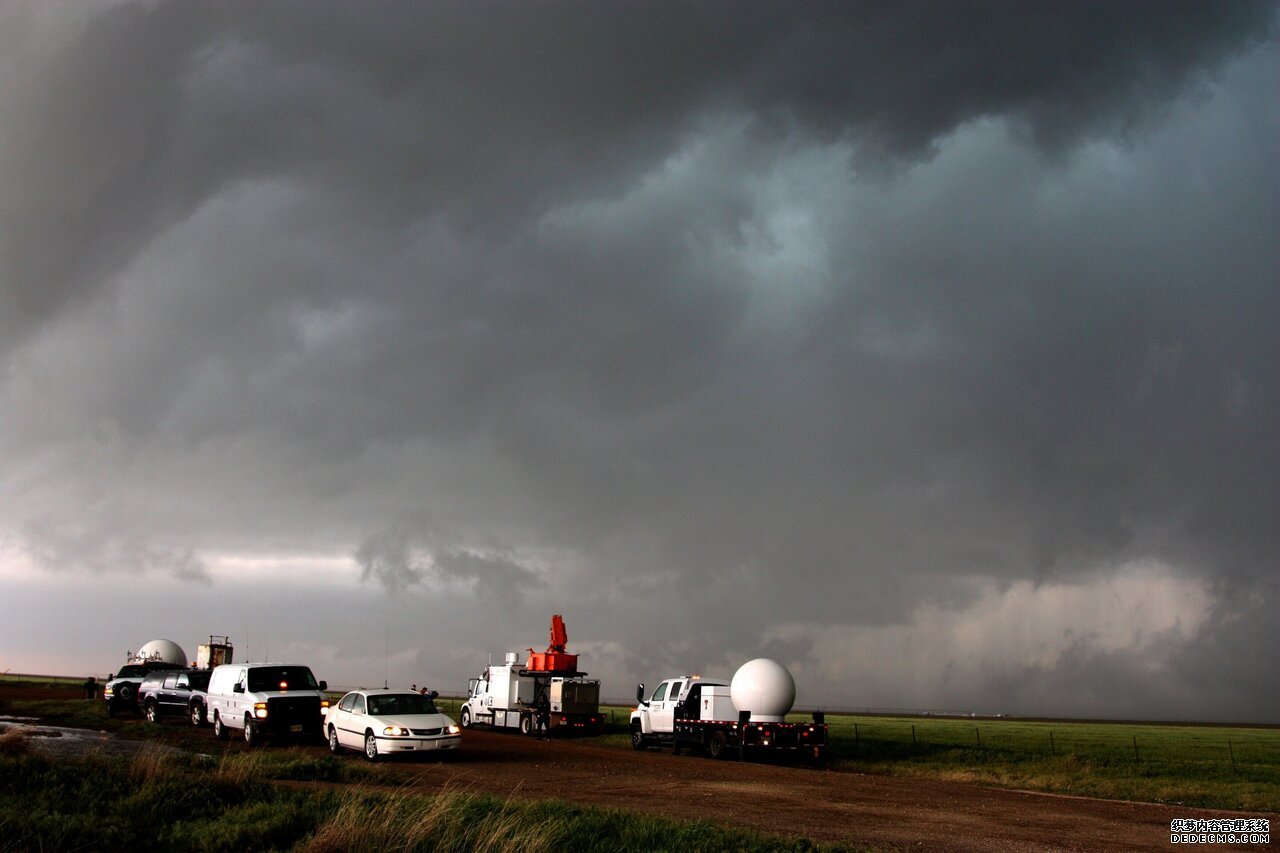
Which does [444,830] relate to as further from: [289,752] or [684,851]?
[289,752]

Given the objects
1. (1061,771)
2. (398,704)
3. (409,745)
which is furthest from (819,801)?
(1061,771)

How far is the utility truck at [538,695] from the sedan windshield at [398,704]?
46.7 feet

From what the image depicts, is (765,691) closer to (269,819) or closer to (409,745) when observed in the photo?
(409,745)

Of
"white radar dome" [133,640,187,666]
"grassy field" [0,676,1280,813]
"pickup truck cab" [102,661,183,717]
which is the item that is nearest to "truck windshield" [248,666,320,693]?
"grassy field" [0,676,1280,813]

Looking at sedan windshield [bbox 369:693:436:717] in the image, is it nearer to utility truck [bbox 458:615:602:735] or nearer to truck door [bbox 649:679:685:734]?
truck door [bbox 649:679:685:734]

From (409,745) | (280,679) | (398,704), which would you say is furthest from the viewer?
(280,679)

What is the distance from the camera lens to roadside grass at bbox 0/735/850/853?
10953 mm

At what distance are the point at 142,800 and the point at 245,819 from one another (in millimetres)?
1759

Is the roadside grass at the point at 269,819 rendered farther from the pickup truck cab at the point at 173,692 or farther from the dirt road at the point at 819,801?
the pickup truck cab at the point at 173,692

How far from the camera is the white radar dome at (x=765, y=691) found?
29.5 meters

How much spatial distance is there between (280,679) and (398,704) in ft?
18.4

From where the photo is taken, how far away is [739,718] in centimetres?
2947

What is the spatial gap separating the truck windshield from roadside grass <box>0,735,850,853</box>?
37.0 ft

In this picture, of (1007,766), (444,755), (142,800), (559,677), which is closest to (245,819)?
(142,800)
